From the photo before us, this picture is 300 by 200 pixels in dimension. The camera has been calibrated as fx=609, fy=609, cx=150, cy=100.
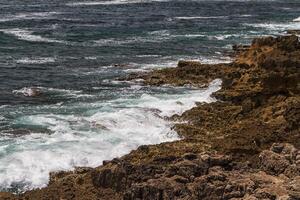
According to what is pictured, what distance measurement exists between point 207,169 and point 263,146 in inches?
281

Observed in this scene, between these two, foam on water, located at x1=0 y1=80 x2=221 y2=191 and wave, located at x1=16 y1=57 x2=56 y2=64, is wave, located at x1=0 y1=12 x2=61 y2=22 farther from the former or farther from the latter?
foam on water, located at x1=0 y1=80 x2=221 y2=191

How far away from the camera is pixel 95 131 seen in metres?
35.5

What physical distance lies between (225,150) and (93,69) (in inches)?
1116

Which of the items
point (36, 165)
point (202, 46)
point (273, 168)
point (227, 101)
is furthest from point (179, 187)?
point (202, 46)

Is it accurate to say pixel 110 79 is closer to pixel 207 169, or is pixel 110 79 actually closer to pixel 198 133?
pixel 198 133

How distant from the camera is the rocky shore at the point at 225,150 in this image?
2080 cm

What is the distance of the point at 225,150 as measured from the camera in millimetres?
28797

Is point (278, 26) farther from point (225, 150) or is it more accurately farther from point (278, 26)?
point (225, 150)

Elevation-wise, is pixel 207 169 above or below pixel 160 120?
above

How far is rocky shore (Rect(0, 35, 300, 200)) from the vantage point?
2080cm

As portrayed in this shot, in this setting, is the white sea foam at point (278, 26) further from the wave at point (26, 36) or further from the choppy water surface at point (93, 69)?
the wave at point (26, 36)

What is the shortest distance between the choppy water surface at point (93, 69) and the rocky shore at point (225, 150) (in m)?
2.12

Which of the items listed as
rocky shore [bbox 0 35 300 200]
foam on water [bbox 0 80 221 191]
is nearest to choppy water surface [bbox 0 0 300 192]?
foam on water [bbox 0 80 221 191]

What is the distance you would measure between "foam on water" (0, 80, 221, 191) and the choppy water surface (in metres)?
0.06
